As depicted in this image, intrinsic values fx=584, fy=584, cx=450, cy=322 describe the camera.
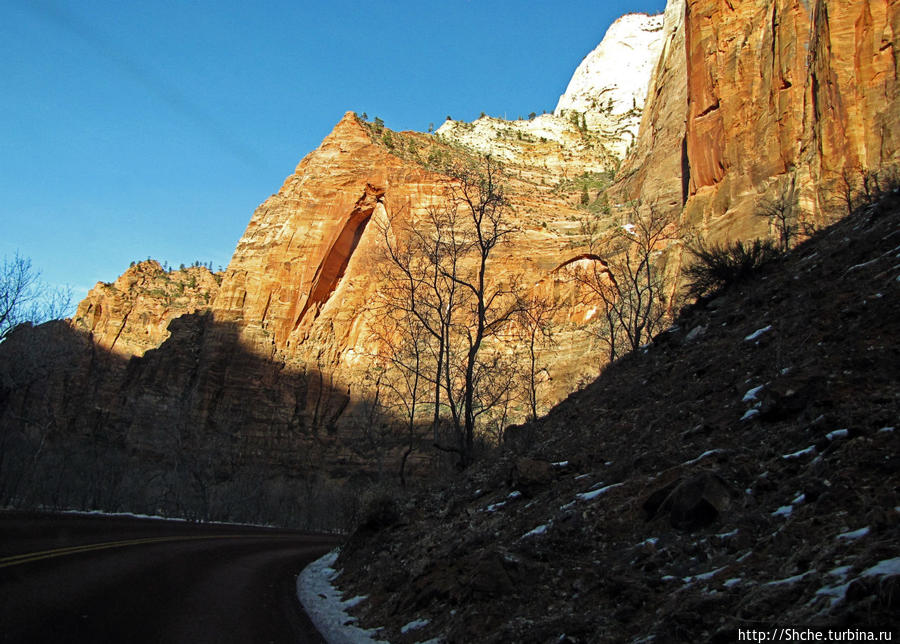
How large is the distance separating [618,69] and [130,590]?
422 ft

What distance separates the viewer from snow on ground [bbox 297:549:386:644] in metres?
6.74

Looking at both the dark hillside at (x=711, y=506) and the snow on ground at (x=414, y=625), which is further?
the snow on ground at (x=414, y=625)

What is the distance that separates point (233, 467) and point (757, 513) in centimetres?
6058

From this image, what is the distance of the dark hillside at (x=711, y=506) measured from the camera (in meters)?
4.11

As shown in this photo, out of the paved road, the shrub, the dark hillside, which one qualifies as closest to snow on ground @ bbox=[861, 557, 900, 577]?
the dark hillside

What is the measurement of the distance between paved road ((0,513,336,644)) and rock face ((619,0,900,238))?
29.3 m

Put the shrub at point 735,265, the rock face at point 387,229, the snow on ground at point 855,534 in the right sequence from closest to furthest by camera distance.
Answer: the snow on ground at point 855,534
the shrub at point 735,265
the rock face at point 387,229

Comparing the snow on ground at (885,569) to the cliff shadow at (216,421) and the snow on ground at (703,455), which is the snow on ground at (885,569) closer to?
the snow on ground at (703,455)

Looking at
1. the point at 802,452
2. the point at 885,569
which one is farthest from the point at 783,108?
the point at 885,569

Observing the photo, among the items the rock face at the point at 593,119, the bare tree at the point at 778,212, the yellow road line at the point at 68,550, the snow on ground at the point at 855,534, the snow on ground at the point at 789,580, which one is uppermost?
the rock face at the point at 593,119

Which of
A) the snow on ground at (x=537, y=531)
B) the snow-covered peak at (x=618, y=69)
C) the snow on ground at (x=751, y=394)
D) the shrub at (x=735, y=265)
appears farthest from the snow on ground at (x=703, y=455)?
the snow-covered peak at (x=618, y=69)

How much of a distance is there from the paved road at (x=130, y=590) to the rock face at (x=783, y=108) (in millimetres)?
29261

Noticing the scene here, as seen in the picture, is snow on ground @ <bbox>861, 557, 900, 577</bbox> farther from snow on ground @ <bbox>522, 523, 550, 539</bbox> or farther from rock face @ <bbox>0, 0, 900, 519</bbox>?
rock face @ <bbox>0, 0, 900, 519</bbox>

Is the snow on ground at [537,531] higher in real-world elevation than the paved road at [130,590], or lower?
higher
